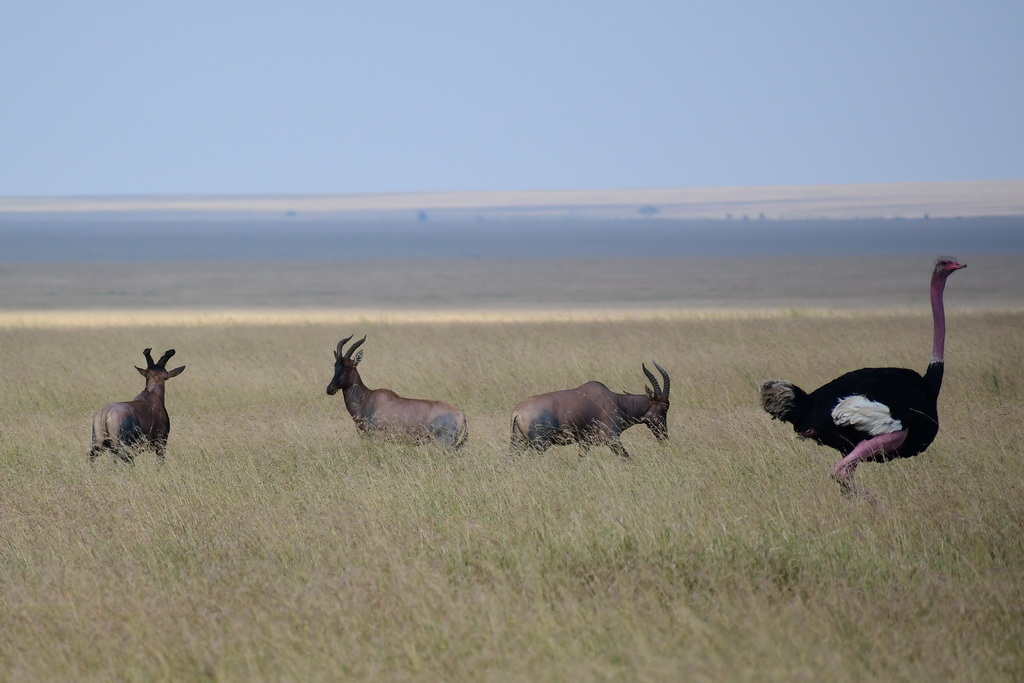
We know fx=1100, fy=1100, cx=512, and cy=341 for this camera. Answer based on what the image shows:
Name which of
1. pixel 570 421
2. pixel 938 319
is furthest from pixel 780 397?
pixel 570 421

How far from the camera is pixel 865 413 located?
7.48 metres

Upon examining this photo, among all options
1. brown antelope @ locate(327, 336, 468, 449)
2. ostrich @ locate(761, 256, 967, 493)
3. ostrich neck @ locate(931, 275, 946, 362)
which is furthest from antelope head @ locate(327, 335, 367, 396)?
ostrich neck @ locate(931, 275, 946, 362)

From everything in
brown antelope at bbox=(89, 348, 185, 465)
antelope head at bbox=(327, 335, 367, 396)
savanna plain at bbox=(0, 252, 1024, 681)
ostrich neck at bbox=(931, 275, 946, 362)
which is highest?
ostrich neck at bbox=(931, 275, 946, 362)

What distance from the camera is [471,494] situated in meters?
7.77

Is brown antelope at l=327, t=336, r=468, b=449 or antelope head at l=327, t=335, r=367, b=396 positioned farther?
Answer: antelope head at l=327, t=335, r=367, b=396

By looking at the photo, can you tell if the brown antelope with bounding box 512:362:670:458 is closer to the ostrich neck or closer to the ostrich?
the ostrich

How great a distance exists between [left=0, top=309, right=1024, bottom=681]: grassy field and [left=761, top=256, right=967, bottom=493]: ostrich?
1.16 ft

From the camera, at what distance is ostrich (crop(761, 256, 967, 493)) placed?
7484 millimetres

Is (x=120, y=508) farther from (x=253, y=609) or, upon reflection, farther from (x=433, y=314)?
Result: (x=433, y=314)

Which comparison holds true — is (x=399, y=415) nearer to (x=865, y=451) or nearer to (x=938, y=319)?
(x=865, y=451)

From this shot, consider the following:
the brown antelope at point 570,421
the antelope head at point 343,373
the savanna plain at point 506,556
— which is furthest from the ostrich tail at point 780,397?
the antelope head at point 343,373

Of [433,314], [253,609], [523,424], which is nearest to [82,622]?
[253,609]

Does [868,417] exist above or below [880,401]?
below

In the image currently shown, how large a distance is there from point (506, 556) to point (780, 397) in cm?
271
